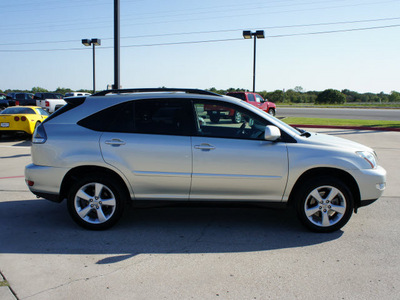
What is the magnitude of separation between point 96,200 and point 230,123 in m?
1.96

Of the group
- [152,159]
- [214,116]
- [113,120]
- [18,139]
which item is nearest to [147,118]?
[113,120]

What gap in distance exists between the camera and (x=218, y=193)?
495 cm

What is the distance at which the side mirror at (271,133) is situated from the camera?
4.73m

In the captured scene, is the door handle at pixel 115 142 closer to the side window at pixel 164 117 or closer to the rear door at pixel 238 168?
the side window at pixel 164 117

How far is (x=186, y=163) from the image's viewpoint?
4.88 metres

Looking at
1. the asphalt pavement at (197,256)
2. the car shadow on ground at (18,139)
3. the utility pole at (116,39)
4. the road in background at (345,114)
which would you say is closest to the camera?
the asphalt pavement at (197,256)

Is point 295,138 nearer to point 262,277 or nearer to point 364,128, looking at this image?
point 262,277

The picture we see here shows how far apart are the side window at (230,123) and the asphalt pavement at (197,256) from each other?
48.3 inches

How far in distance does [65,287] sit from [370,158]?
3848mm

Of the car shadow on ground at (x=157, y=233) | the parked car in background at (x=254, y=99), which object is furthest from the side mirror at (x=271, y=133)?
the parked car in background at (x=254, y=99)

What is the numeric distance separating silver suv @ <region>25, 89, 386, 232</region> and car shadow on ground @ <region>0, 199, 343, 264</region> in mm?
277

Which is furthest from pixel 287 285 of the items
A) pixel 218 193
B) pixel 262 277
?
pixel 218 193

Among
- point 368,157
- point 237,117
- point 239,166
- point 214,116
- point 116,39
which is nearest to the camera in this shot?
point 239,166

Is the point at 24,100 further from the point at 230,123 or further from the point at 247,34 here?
the point at 230,123
